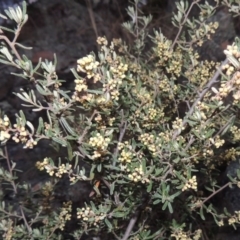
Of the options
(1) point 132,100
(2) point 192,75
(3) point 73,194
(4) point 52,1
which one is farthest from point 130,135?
(4) point 52,1

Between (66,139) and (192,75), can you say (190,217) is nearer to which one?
(192,75)

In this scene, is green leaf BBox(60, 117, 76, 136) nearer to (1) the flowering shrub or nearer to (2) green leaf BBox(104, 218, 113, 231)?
(1) the flowering shrub

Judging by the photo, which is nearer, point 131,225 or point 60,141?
point 60,141

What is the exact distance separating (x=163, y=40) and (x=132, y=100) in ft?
0.67

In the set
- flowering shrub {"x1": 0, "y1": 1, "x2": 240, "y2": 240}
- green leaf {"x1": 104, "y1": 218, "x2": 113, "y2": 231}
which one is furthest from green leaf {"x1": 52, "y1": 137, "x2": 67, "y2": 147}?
green leaf {"x1": 104, "y1": 218, "x2": 113, "y2": 231}

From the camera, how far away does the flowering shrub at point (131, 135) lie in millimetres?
714

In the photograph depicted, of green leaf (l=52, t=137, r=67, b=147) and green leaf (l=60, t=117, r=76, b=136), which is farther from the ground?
green leaf (l=60, t=117, r=76, b=136)

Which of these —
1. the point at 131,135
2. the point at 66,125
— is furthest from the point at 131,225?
the point at 66,125

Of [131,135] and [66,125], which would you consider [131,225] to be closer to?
[131,135]

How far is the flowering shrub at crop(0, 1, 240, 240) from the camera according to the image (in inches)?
28.1

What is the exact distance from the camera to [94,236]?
101 centimetres

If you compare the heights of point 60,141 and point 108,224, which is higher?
point 60,141

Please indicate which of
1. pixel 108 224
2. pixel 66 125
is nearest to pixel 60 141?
pixel 66 125

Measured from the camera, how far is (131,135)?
3.14 ft
